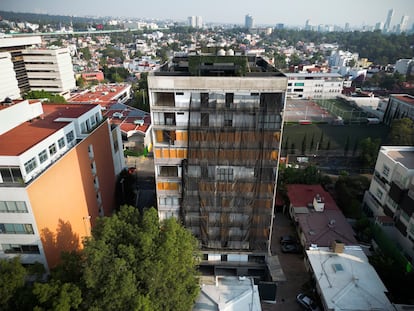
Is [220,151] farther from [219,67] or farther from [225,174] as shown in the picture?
[219,67]

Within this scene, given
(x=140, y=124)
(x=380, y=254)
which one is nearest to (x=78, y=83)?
(x=140, y=124)

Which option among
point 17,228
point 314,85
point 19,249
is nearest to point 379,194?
point 17,228

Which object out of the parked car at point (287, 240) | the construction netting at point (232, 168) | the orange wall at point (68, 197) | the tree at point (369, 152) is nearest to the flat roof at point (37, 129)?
the orange wall at point (68, 197)

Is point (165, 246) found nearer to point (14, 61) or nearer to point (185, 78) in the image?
point (185, 78)

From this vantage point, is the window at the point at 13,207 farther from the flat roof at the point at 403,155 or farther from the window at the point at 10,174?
the flat roof at the point at 403,155

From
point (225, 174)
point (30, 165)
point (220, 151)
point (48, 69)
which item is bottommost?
point (225, 174)

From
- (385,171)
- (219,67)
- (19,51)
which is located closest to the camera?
(219,67)
